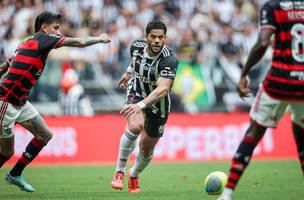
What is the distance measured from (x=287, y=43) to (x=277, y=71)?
1.14 feet

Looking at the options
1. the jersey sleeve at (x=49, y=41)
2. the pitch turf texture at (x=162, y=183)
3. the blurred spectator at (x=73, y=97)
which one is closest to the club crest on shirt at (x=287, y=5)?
the pitch turf texture at (x=162, y=183)

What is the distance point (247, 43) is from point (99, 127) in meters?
7.13

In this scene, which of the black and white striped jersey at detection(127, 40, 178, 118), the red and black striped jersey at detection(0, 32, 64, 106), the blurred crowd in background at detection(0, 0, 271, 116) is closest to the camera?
the red and black striped jersey at detection(0, 32, 64, 106)

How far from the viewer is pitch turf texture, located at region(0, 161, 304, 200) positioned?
10734 mm

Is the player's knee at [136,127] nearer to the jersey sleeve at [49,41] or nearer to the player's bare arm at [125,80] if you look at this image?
the player's bare arm at [125,80]

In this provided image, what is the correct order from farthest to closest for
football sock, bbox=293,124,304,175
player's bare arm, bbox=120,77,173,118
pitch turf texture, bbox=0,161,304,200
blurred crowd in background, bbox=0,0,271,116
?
1. blurred crowd in background, bbox=0,0,271,116
2. pitch turf texture, bbox=0,161,304,200
3. player's bare arm, bbox=120,77,173,118
4. football sock, bbox=293,124,304,175

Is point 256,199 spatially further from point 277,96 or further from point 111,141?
point 111,141

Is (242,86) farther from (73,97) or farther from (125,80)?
(73,97)

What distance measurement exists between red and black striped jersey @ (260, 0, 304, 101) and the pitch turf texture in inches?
89.3

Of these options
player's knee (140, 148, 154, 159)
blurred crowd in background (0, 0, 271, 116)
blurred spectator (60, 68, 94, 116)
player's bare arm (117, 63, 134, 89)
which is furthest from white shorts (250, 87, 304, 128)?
blurred spectator (60, 68, 94, 116)

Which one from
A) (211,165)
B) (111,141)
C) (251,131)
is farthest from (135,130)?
(111,141)

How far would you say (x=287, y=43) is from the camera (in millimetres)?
8484

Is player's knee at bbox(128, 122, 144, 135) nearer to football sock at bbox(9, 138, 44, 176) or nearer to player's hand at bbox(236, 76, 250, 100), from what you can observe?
football sock at bbox(9, 138, 44, 176)

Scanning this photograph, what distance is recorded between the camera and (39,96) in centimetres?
2044
